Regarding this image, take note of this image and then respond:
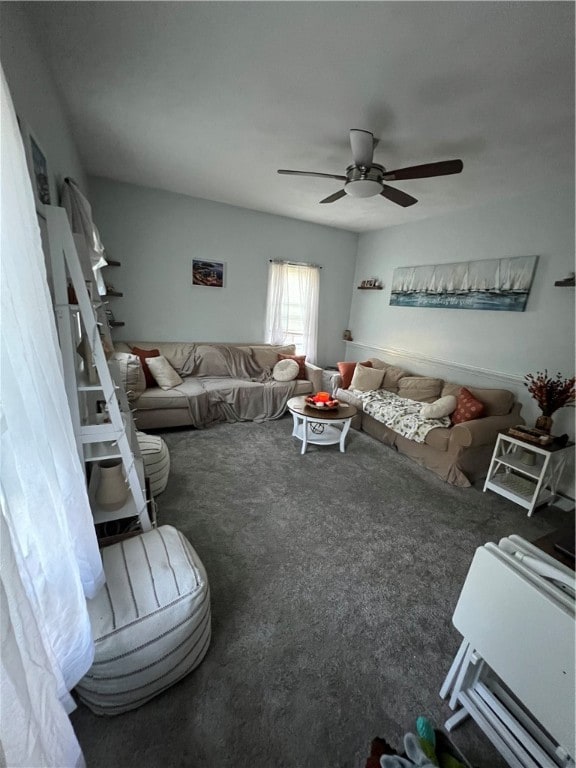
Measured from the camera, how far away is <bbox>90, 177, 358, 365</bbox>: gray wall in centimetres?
352

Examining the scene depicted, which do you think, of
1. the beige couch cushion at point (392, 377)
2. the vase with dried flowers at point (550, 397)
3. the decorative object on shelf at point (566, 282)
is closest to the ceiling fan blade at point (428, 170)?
the decorative object on shelf at point (566, 282)

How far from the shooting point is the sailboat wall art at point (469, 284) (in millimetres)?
2830

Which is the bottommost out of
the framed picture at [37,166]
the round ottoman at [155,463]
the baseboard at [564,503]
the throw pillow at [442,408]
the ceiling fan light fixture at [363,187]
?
the baseboard at [564,503]

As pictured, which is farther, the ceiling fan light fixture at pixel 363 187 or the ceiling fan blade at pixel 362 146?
the ceiling fan light fixture at pixel 363 187

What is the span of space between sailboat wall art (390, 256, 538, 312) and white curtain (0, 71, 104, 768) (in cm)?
353

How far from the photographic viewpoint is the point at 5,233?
0.69 meters

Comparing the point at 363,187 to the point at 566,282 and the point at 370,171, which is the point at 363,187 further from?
the point at 566,282

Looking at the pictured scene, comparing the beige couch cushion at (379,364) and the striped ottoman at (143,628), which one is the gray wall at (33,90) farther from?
the beige couch cushion at (379,364)

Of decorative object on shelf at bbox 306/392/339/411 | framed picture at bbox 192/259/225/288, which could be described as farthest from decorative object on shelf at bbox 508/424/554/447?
framed picture at bbox 192/259/225/288

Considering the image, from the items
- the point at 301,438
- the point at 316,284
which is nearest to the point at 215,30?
the point at 301,438

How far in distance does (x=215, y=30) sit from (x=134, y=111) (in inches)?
39.1

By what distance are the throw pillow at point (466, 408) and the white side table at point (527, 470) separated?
11.0 inches

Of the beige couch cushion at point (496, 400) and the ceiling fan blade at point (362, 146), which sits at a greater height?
the ceiling fan blade at point (362, 146)

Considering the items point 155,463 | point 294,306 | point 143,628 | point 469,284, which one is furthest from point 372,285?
point 143,628
